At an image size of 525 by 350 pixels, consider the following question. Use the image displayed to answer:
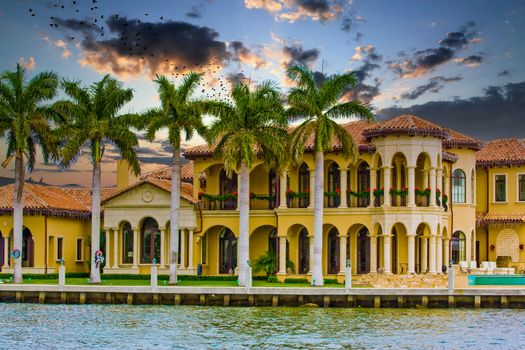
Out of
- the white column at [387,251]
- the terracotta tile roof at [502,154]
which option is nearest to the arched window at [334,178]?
the white column at [387,251]

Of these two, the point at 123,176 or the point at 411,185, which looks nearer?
the point at 411,185

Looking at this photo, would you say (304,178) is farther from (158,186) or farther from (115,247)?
(115,247)

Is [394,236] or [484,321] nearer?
[484,321]

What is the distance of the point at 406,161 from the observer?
64.1 m

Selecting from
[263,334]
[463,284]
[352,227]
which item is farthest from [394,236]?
[263,334]

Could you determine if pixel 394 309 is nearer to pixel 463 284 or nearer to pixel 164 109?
pixel 463 284

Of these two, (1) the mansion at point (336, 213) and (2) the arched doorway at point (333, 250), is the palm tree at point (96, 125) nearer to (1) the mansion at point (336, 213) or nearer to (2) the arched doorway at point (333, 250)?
(1) the mansion at point (336, 213)

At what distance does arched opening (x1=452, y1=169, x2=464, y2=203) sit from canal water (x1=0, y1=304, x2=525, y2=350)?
16.8 m

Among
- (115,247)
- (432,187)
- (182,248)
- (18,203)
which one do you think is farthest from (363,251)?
(18,203)

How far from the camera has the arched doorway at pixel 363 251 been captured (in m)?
66.8

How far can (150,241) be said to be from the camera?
7088 cm

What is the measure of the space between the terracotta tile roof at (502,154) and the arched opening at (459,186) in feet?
12.8

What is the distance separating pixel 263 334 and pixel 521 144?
3589 centimetres

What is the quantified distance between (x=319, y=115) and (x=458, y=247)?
628 inches
